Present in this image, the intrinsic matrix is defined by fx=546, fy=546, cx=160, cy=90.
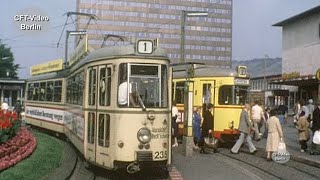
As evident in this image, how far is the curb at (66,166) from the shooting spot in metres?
12.2

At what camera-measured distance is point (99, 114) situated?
→ 1247cm

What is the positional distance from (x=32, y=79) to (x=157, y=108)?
16.8 metres

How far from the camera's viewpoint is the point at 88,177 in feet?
42.0

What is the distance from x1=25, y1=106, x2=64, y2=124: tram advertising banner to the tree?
2786 inches

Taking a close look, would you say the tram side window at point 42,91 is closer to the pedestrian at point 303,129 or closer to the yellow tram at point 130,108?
the pedestrian at point 303,129

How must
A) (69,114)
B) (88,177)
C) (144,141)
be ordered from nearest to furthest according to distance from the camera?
(144,141) < (88,177) < (69,114)

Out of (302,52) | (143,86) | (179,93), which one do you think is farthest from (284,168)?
(302,52)

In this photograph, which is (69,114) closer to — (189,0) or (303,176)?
(303,176)

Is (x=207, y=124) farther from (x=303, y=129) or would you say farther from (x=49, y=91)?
(x=49, y=91)

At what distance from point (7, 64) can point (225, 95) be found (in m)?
85.9

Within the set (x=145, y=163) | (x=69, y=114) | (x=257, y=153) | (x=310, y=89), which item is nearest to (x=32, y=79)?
(x=69, y=114)

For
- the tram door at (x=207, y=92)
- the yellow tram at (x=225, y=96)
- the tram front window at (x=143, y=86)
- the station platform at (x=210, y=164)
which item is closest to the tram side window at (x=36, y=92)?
the yellow tram at (x=225, y=96)

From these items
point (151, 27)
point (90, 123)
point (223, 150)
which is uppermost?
point (151, 27)

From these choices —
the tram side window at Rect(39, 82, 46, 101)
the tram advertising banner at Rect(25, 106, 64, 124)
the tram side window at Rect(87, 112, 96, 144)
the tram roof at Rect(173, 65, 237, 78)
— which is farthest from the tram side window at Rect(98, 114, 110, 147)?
the tram side window at Rect(39, 82, 46, 101)
